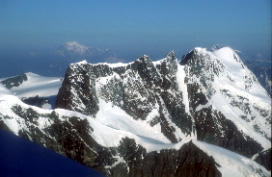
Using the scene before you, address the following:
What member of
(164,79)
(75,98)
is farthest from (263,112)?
(75,98)

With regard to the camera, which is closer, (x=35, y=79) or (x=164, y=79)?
(x=164, y=79)

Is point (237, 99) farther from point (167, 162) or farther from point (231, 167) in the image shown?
point (167, 162)

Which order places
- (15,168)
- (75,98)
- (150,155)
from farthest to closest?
1. (75,98)
2. (150,155)
3. (15,168)

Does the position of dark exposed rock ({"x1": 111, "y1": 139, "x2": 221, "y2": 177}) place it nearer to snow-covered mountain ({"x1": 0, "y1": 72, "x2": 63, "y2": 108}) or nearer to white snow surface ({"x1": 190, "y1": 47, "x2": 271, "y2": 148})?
snow-covered mountain ({"x1": 0, "y1": 72, "x2": 63, "y2": 108})

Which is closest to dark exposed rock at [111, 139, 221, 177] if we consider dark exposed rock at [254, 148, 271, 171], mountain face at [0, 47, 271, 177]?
mountain face at [0, 47, 271, 177]

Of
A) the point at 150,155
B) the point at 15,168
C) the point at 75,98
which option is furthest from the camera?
the point at 75,98

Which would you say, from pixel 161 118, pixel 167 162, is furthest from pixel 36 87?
pixel 167 162

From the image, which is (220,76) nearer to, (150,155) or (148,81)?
(148,81)

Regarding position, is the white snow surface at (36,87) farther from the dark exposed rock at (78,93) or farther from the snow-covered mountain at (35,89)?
the dark exposed rock at (78,93)
